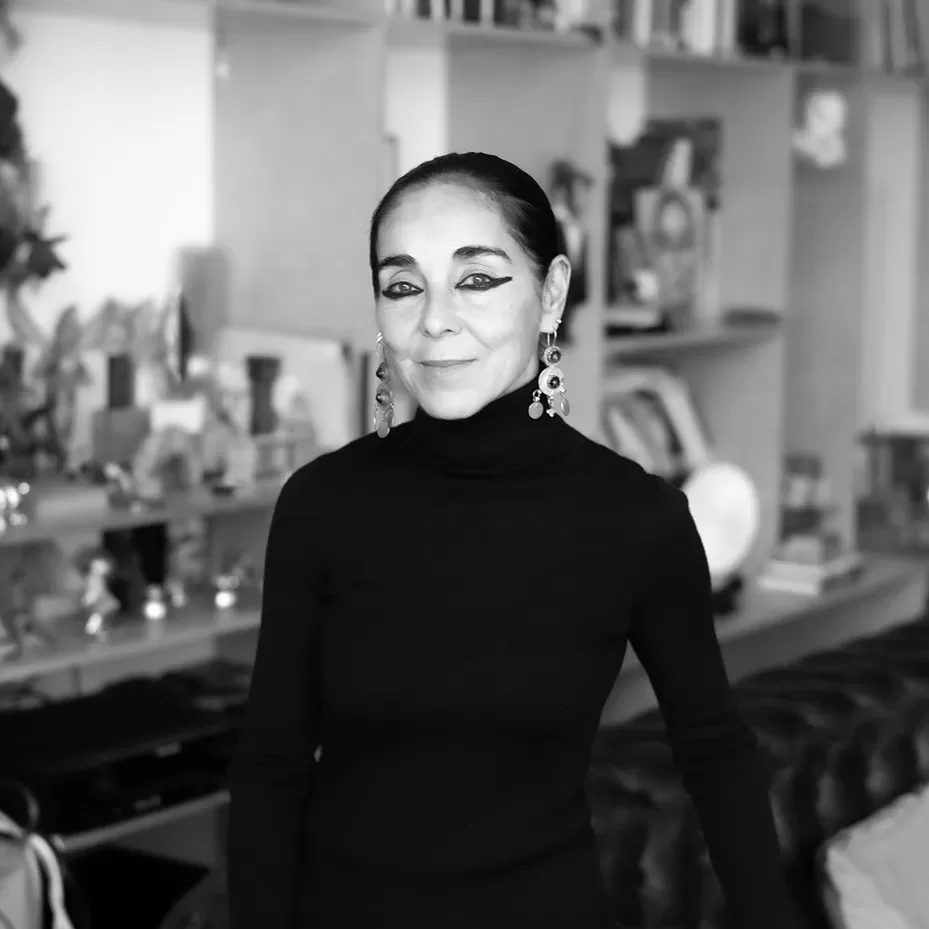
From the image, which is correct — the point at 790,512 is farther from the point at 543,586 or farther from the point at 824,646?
the point at 543,586

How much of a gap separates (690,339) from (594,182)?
49cm

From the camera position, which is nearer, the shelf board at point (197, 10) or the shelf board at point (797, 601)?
the shelf board at point (197, 10)

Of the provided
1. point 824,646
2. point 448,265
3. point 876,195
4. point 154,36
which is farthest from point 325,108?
point 876,195

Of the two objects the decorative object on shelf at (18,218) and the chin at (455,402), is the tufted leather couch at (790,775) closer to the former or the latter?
the chin at (455,402)

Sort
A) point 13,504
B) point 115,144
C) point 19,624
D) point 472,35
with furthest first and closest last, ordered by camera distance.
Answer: point 472,35 → point 115,144 → point 19,624 → point 13,504

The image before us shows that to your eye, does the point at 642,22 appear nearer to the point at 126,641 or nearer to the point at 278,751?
the point at 126,641

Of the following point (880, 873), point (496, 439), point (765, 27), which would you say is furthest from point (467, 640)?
point (765, 27)

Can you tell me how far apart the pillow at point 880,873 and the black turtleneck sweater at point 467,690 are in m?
0.89

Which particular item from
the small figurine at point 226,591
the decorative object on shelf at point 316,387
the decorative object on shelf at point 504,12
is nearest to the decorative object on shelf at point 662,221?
the decorative object on shelf at point 504,12

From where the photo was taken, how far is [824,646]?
4031 mm

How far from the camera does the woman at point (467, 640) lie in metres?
1.29

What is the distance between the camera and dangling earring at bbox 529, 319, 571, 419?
4.38 feet

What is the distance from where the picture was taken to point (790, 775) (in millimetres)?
2338

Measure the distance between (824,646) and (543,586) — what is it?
2.87m
